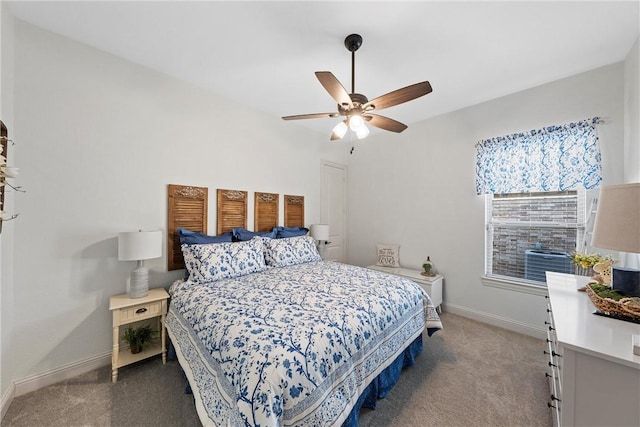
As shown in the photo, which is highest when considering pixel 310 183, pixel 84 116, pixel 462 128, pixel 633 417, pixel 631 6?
pixel 631 6

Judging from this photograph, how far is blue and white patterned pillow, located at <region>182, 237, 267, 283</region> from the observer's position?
7.75 feet

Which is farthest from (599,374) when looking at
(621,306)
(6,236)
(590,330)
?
(6,236)

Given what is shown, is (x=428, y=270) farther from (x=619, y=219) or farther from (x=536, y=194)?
(x=619, y=219)

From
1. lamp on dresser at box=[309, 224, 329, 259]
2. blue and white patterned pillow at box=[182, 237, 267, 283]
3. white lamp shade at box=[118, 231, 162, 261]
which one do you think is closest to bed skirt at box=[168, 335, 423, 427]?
blue and white patterned pillow at box=[182, 237, 267, 283]

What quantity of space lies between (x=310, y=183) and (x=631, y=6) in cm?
350

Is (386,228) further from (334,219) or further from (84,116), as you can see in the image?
(84,116)

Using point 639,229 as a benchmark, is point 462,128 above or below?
above

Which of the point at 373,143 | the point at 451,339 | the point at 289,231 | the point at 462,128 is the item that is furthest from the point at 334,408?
the point at 373,143

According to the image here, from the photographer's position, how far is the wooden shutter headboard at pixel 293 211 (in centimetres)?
379

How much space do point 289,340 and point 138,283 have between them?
5.59 ft

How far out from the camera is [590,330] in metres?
1.16

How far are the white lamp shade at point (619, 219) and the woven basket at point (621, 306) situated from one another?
0.44 m

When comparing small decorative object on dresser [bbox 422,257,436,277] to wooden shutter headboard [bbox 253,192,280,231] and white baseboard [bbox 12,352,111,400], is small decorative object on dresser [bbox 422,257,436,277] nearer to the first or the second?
wooden shutter headboard [bbox 253,192,280,231]

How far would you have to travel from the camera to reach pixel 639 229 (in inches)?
37.4
